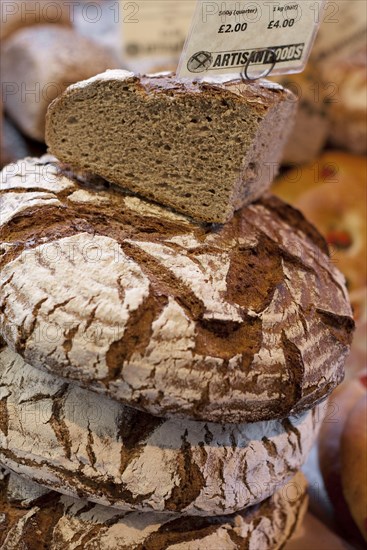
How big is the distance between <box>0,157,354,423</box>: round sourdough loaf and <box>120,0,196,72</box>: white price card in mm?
871

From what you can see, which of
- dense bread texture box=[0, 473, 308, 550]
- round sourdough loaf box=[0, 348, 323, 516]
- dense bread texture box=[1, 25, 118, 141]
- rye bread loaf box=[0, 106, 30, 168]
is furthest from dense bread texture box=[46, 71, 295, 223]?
rye bread loaf box=[0, 106, 30, 168]

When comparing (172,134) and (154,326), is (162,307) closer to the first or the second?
(154,326)

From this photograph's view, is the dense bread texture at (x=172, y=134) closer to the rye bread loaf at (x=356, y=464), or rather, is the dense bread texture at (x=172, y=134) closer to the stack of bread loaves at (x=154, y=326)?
the stack of bread loaves at (x=154, y=326)

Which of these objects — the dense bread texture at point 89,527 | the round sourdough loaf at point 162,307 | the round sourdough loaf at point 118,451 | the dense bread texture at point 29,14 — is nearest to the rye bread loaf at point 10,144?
the dense bread texture at point 29,14

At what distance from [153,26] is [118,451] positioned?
1.50 meters

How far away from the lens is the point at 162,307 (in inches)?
45.8

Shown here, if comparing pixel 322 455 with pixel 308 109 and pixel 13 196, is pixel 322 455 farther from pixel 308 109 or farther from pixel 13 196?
pixel 308 109

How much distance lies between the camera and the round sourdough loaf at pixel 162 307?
1.13m

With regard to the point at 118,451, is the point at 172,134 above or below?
above

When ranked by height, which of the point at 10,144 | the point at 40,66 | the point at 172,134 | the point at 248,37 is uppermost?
the point at 248,37

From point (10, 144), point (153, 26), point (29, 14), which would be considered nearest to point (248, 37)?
point (153, 26)

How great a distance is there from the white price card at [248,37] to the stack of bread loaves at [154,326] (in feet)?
0.20

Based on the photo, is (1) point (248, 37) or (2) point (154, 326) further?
(1) point (248, 37)

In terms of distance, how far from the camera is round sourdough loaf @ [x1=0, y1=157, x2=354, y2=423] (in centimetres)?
113
